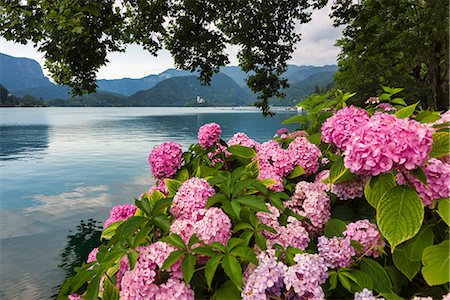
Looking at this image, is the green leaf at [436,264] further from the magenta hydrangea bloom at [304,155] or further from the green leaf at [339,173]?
the magenta hydrangea bloom at [304,155]

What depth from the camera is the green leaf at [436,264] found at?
150 centimetres

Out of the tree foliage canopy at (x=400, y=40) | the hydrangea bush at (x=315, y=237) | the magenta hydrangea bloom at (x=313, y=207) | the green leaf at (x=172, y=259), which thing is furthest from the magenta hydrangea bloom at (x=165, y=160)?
the tree foliage canopy at (x=400, y=40)

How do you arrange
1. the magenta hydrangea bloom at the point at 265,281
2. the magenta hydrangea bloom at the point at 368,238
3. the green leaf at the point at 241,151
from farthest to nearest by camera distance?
the green leaf at the point at 241,151
the magenta hydrangea bloom at the point at 368,238
the magenta hydrangea bloom at the point at 265,281

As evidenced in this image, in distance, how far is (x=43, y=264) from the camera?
1220 cm

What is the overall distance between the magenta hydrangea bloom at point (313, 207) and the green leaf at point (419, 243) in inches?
20.5

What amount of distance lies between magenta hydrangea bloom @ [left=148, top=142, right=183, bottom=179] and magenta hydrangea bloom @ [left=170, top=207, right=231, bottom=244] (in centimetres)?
100

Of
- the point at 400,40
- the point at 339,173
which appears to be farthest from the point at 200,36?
the point at 339,173

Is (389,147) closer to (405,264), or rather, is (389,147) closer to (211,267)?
(405,264)

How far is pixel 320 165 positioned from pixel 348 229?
3.42ft

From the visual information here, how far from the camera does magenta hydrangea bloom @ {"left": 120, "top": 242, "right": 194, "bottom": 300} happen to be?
1.57 m

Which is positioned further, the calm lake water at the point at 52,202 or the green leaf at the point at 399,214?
the calm lake water at the point at 52,202

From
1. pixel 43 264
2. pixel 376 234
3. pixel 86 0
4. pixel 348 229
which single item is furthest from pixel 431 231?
pixel 43 264

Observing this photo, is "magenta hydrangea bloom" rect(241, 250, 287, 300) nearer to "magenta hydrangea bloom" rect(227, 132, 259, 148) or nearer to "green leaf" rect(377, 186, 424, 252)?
Result: "green leaf" rect(377, 186, 424, 252)

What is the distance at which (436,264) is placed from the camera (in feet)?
5.04
